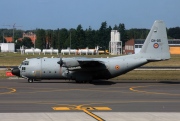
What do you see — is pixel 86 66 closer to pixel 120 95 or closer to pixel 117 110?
pixel 120 95

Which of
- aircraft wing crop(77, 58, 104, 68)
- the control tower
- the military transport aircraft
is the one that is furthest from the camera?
the control tower

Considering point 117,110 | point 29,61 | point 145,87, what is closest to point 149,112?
point 117,110

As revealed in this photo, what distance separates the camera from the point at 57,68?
41.8 metres

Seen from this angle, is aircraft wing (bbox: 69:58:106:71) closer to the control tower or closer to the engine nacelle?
the engine nacelle

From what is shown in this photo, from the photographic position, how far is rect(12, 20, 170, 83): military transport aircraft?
1649 inches

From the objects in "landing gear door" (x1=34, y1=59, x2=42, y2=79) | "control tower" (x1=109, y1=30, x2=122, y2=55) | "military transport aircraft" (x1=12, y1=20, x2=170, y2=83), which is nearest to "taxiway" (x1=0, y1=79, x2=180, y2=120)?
"military transport aircraft" (x1=12, y1=20, x2=170, y2=83)

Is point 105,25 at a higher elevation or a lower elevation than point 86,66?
higher
